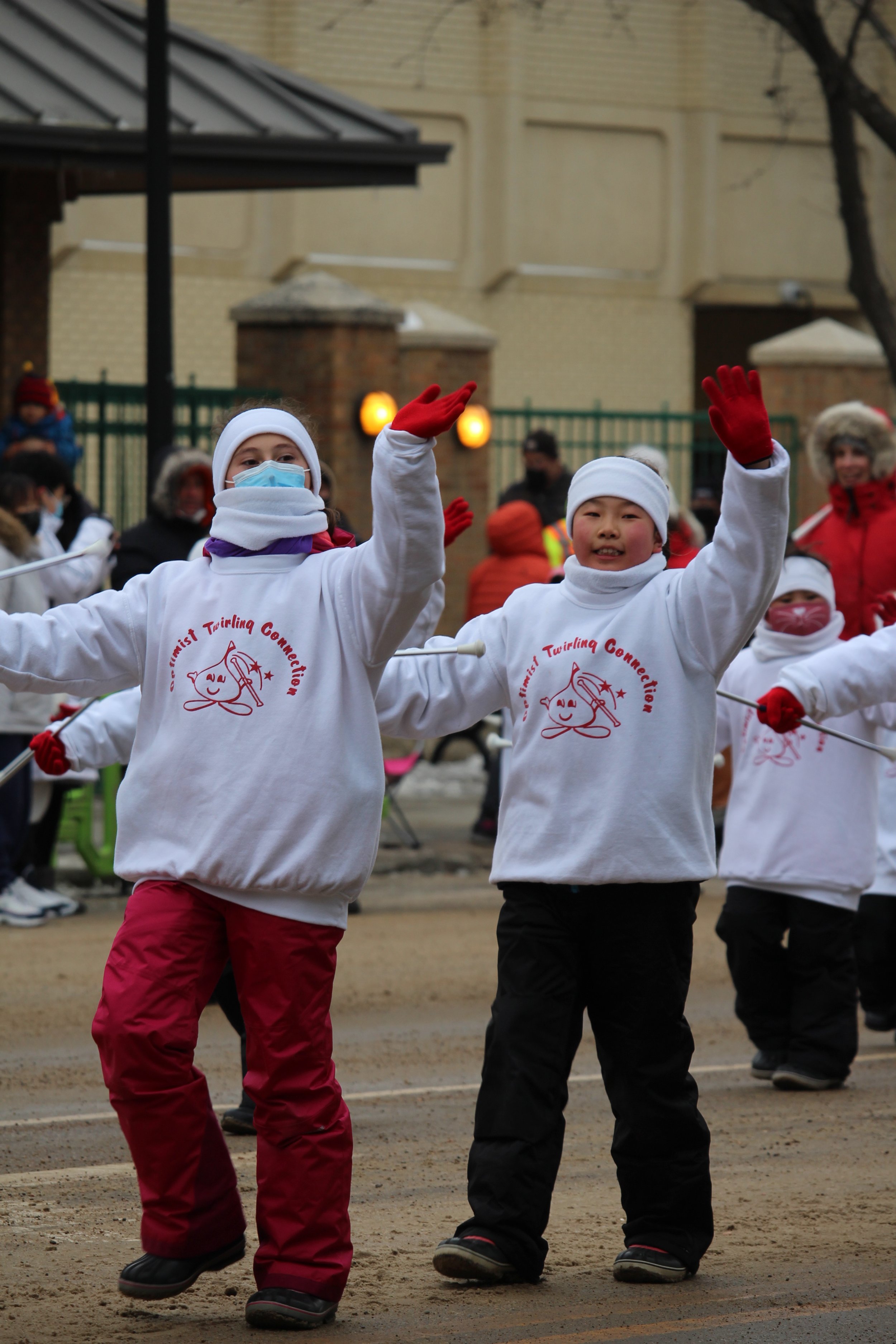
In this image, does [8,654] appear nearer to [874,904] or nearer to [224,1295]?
[224,1295]

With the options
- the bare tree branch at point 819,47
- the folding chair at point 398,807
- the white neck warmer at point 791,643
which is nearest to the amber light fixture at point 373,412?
the folding chair at point 398,807

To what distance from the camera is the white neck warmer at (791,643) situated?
7199mm

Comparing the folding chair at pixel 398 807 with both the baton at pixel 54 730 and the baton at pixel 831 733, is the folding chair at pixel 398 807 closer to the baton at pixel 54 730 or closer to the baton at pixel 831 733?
the baton at pixel 831 733

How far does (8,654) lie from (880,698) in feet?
8.11

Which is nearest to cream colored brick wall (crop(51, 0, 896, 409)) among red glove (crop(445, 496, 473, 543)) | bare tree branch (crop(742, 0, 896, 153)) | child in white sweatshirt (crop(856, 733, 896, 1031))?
bare tree branch (crop(742, 0, 896, 153))

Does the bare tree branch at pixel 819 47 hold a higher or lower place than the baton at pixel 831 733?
higher

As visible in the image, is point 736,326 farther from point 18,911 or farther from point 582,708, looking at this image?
point 582,708

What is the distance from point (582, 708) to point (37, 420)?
903 cm

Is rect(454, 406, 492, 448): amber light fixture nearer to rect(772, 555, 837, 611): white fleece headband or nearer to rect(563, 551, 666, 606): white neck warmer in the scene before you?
rect(772, 555, 837, 611): white fleece headband

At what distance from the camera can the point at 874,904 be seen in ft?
25.6

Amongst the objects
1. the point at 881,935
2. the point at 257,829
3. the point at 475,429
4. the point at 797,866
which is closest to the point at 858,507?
the point at 881,935

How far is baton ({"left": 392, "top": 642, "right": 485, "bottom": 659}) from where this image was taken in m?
4.91

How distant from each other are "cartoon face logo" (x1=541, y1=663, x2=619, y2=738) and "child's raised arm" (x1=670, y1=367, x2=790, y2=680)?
24 cm

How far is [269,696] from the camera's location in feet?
14.5
